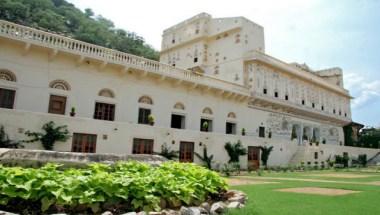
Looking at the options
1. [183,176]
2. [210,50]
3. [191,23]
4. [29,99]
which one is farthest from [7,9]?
[183,176]

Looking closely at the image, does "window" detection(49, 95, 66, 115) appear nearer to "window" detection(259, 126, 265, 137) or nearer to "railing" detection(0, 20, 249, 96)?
"railing" detection(0, 20, 249, 96)

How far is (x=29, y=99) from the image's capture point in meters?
17.8

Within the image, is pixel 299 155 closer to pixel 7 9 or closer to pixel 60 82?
pixel 60 82

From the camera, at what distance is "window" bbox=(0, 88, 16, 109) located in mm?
17047

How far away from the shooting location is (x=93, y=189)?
4.46 metres

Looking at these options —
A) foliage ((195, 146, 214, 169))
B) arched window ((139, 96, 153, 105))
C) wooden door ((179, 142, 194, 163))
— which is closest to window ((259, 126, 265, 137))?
foliage ((195, 146, 214, 169))

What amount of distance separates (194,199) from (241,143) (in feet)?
63.4

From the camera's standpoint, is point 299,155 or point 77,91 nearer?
point 77,91

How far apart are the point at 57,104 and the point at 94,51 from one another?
4.12m

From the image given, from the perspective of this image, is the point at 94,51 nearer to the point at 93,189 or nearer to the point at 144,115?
the point at 144,115

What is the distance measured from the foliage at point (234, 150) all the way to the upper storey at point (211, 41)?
999 centimetres

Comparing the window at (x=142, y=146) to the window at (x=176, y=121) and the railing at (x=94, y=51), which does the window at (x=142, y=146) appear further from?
the window at (x=176, y=121)

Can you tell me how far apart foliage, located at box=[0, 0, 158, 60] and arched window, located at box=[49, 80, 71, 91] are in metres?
30.3

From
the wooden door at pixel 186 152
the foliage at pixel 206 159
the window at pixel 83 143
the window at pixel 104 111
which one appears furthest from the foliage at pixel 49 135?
the foliage at pixel 206 159
